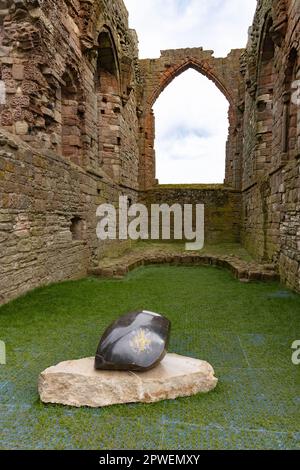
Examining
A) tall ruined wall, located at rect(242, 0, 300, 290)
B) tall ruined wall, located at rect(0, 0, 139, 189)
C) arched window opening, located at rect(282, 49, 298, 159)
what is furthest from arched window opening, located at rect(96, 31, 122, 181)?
arched window opening, located at rect(282, 49, 298, 159)

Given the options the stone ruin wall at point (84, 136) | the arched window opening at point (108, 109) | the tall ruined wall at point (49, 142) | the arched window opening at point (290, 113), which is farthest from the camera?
the arched window opening at point (108, 109)

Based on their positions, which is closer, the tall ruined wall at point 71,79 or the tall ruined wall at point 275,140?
the tall ruined wall at point 71,79

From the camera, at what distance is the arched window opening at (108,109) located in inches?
377

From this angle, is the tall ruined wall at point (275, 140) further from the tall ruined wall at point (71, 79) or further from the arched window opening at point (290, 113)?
the tall ruined wall at point (71, 79)

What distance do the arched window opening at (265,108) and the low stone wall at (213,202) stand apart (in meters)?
3.54

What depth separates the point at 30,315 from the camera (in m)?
4.12

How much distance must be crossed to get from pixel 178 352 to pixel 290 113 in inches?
231

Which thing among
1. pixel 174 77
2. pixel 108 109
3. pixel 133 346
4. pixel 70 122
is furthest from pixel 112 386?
pixel 174 77

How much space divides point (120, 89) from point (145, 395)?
963cm

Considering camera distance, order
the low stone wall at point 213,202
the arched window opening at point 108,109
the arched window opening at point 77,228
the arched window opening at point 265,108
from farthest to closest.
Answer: the low stone wall at point 213,202
the arched window opening at point 108,109
the arched window opening at point 265,108
the arched window opening at point 77,228

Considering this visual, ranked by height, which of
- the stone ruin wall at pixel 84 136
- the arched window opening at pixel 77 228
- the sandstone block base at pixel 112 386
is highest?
the stone ruin wall at pixel 84 136

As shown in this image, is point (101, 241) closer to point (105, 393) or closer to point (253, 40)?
point (105, 393)

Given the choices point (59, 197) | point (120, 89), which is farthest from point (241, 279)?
point (120, 89)

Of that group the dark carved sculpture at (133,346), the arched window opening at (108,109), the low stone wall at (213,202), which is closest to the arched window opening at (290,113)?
the arched window opening at (108,109)
